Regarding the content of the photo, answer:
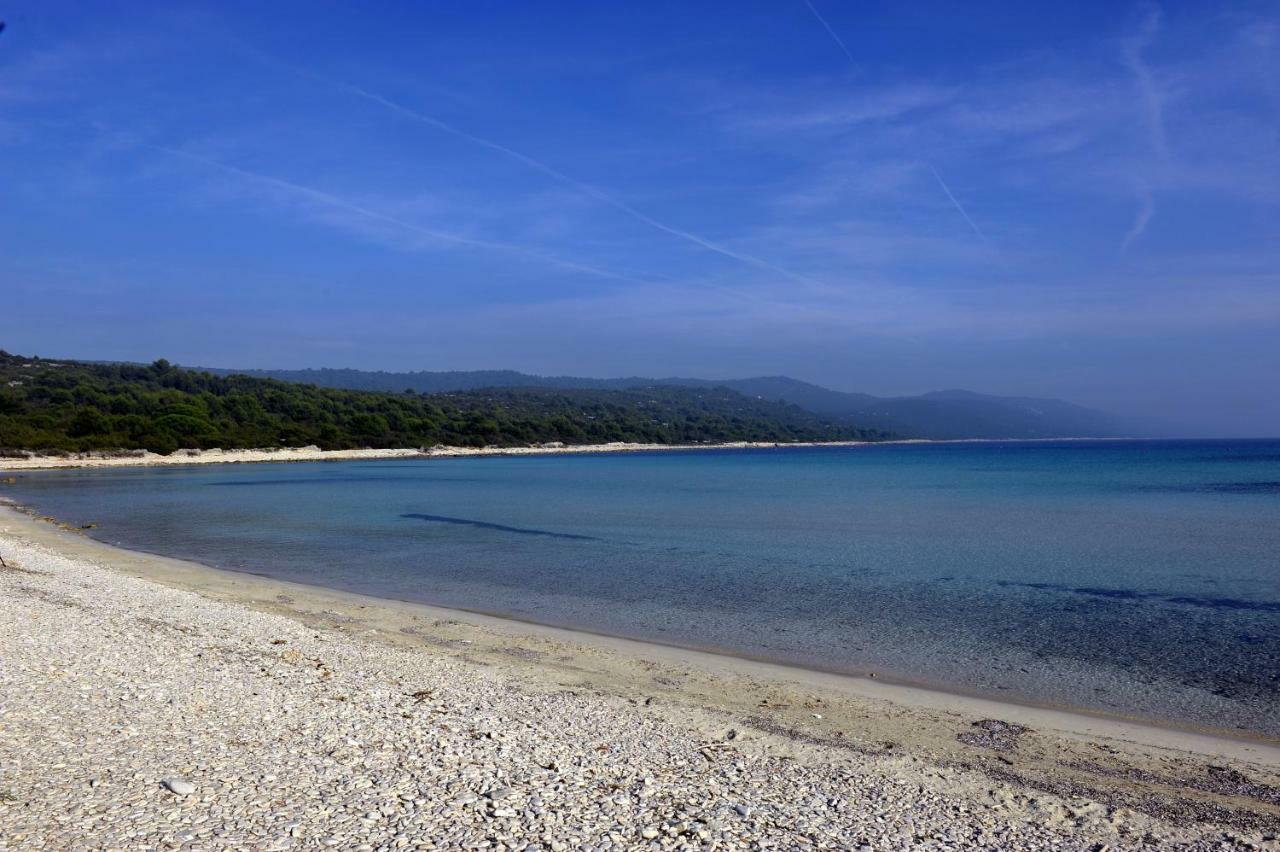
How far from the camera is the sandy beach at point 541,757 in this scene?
5.18 metres

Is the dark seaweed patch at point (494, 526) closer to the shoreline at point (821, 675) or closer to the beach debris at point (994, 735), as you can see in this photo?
the shoreline at point (821, 675)

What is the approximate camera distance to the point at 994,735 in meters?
7.96

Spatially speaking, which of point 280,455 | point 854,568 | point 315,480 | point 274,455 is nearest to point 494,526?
point 854,568

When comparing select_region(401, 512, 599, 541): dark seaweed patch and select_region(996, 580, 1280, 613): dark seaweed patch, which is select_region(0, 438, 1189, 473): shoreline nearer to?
select_region(401, 512, 599, 541): dark seaweed patch

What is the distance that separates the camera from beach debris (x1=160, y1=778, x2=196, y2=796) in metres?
5.35

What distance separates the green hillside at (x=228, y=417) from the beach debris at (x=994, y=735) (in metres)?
80.9

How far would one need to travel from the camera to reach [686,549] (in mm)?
22906

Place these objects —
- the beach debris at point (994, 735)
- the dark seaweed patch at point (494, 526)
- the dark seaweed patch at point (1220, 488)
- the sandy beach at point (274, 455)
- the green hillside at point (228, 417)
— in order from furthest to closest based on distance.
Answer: the green hillside at point (228, 417) → the sandy beach at point (274, 455) → the dark seaweed patch at point (1220, 488) → the dark seaweed patch at point (494, 526) → the beach debris at point (994, 735)

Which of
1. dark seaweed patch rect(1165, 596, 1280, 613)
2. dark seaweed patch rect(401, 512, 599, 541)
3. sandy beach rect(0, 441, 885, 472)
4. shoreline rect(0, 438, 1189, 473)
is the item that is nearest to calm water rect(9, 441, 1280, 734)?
dark seaweed patch rect(1165, 596, 1280, 613)

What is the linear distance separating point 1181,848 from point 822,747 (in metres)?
2.67

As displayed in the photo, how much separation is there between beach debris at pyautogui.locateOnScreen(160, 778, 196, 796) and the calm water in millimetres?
7531

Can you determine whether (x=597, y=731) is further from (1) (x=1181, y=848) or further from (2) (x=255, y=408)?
(2) (x=255, y=408)

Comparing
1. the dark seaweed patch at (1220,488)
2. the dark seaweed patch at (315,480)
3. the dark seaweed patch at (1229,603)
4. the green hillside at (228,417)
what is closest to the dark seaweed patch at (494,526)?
the dark seaweed patch at (1229,603)

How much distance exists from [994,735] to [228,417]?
10336 centimetres
